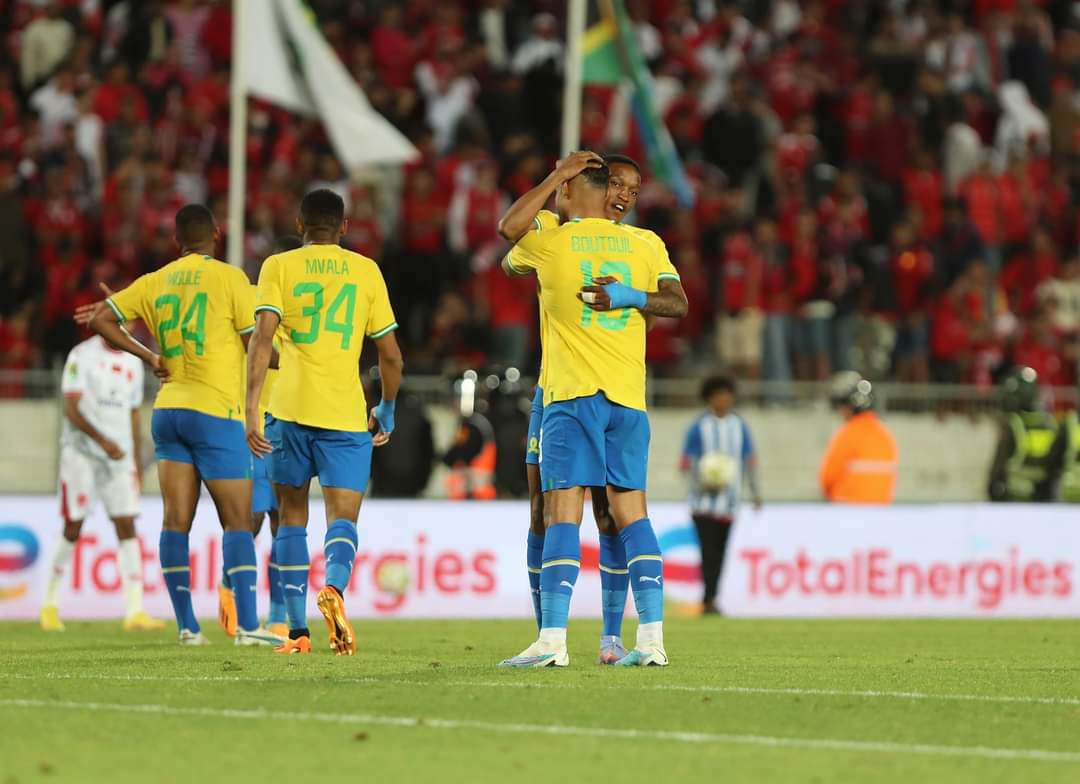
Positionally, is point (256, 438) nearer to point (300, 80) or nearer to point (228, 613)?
point (228, 613)

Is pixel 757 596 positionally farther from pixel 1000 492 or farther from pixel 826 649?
pixel 826 649

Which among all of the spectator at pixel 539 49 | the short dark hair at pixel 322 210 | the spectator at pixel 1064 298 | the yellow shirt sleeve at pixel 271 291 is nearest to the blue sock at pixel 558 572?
the yellow shirt sleeve at pixel 271 291

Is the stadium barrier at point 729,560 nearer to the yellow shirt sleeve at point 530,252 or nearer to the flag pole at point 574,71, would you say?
the flag pole at point 574,71

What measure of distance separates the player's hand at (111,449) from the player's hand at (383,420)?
4.70 m

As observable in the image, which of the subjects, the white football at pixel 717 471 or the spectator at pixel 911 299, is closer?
the white football at pixel 717 471

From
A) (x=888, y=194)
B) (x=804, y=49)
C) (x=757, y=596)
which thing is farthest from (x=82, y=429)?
(x=804, y=49)

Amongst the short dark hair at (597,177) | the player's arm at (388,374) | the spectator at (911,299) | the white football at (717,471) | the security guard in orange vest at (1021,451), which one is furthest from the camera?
the spectator at (911,299)

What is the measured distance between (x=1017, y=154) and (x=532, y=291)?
7.71 m

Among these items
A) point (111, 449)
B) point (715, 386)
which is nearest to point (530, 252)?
point (111, 449)

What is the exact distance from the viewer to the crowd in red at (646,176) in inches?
865

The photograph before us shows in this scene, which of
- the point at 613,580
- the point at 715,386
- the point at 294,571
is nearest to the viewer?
the point at 613,580

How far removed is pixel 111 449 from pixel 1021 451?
31.0 ft

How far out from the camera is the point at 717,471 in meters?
19.0

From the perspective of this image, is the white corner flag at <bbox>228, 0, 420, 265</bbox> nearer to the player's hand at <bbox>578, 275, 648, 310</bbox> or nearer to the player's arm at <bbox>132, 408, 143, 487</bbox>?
the player's arm at <bbox>132, 408, 143, 487</bbox>
